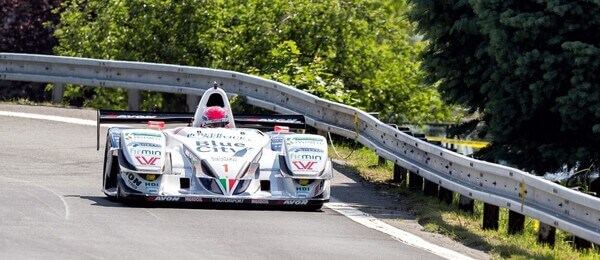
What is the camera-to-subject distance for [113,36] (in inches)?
1179

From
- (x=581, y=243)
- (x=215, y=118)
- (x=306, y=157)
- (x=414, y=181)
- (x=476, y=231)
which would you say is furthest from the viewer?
(x=414, y=181)

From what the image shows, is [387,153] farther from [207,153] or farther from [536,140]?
[207,153]

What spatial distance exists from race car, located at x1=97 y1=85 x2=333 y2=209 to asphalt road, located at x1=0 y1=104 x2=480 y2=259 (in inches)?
6.6

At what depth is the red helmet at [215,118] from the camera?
54.2 ft

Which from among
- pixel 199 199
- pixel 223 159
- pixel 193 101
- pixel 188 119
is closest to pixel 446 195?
pixel 223 159

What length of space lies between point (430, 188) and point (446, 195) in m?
0.42

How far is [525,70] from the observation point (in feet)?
54.5

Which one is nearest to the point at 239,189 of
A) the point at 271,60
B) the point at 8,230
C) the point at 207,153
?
the point at 207,153

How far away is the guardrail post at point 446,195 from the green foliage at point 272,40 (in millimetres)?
10875

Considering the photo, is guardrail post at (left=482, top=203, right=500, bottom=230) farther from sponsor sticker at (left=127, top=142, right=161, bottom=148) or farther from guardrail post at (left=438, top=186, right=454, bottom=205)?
sponsor sticker at (left=127, top=142, right=161, bottom=148)

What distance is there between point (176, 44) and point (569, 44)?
1425cm

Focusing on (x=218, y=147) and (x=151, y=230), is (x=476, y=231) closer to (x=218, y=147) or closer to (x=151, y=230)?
(x=218, y=147)

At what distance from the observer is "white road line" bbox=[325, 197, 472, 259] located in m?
12.6

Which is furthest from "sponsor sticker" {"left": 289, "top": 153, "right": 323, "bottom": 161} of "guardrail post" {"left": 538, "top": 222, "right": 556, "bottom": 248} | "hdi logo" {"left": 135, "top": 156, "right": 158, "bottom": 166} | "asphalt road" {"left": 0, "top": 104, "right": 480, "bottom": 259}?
"guardrail post" {"left": 538, "top": 222, "right": 556, "bottom": 248}
